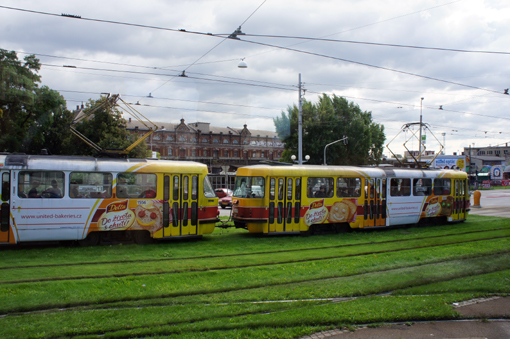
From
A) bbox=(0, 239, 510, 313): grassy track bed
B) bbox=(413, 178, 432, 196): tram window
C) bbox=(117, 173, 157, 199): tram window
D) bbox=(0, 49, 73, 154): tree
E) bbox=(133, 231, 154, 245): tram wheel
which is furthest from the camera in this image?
bbox=(0, 49, 73, 154): tree

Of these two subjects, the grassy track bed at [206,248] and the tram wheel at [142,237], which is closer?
the grassy track bed at [206,248]

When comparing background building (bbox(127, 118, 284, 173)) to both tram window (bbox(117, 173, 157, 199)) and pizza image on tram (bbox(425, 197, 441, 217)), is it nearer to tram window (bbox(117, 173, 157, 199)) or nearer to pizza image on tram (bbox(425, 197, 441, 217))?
pizza image on tram (bbox(425, 197, 441, 217))

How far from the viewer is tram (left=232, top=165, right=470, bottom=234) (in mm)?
15273

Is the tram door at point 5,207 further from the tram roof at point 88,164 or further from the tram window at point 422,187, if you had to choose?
the tram window at point 422,187

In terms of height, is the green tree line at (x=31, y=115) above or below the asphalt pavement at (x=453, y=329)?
above

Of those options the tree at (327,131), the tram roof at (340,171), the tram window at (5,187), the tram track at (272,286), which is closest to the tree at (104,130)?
the tree at (327,131)

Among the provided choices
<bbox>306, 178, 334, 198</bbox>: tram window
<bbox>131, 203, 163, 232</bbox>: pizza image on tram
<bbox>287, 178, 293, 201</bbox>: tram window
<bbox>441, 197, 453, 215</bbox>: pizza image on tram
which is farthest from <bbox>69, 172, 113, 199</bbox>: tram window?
<bbox>441, 197, 453, 215</bbox>: pizza image on tram

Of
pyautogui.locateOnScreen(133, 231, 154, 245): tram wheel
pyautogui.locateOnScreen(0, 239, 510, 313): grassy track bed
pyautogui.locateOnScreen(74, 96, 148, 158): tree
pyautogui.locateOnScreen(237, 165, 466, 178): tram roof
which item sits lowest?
pyautogui.locateOnScreen(0, 239, 510, 313): grassy track bed

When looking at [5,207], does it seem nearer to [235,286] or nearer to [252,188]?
[235,286]

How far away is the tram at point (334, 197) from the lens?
1527 centimetres

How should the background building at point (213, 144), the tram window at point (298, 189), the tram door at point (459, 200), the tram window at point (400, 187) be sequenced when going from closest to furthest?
the tram window at point (298, 189) < the tram window at point (400, 187) < the tram door at point (459, 200) < the background building at point (213, 144)

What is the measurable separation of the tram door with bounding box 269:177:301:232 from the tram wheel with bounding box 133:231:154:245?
14.7 ft

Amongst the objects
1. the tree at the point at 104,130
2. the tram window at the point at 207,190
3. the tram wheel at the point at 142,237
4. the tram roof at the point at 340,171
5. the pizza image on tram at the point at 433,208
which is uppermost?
the tree at the point at 104,130

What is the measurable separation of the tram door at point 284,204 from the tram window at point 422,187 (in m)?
6.77
